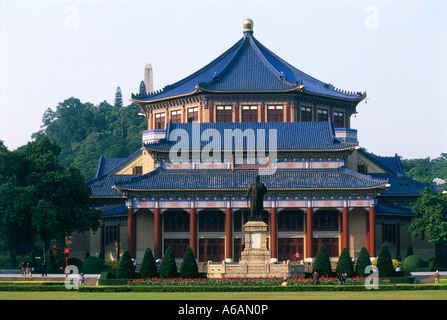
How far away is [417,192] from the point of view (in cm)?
8438

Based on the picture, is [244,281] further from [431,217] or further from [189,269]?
[431,217]

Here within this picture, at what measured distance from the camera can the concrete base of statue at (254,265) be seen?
59.2m

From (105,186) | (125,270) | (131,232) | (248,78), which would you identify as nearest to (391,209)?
(248,78)

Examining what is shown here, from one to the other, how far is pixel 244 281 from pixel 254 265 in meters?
2.40

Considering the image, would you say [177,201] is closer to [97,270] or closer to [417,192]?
[97,270]

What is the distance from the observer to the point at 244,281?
57.3 m

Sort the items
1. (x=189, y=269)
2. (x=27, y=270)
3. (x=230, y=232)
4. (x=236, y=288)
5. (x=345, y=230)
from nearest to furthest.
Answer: (x=236, y=288) → (x=189, y=269) → (x=27, y=270) → (x=345, y=230) → (x=230, y=232)

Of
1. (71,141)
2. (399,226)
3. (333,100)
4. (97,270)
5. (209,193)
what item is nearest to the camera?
(97,270)

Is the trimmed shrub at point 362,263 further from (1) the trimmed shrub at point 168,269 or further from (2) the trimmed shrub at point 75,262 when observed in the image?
(2) the trimmed shrub at point 75,262

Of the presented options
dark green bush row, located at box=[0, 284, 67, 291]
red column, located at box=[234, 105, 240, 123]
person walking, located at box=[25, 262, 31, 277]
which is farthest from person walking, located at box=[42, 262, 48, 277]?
red column, located at box=[234, 105, 240, 123]

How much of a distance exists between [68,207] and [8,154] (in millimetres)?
6793

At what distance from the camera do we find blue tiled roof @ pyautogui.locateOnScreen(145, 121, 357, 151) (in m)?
81.1

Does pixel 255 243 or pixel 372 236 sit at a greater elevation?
pixel 372 236

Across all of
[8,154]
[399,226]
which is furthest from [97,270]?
[399,226]
